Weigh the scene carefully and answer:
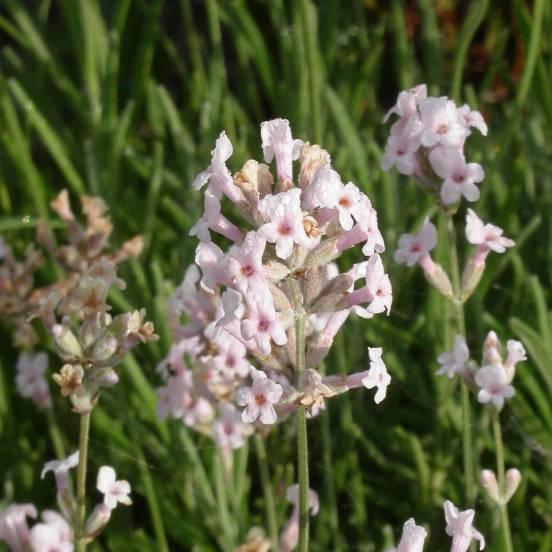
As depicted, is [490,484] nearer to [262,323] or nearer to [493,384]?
[493,384]

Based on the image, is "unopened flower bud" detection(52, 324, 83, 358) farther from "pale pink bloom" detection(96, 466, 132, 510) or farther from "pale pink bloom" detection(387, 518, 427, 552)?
"pale pink bloom" detection(387, 518, 427, 552)

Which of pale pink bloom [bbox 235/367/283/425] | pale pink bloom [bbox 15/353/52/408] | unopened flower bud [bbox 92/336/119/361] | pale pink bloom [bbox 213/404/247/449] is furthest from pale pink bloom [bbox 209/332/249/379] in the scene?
pale pink bloom [bbox 15/353/52/408]

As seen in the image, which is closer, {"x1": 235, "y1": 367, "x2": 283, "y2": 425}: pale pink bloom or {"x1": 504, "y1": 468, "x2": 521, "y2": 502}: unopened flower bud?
{"x1": 235, "y1": 367, "x2": 283, "y2": 425}: pale pink bloom

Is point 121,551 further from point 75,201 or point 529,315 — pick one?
point 75,201

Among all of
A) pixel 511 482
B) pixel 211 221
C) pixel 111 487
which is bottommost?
pixel 511 482

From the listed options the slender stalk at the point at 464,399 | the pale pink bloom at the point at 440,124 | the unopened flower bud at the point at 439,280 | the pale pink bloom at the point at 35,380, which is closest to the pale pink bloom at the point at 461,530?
the slender stalk at the point at 464,399

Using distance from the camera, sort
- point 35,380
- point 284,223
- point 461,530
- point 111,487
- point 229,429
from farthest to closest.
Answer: point 35,380 < point 229,429 < point 111,487 < point 461,530 < point 284,223

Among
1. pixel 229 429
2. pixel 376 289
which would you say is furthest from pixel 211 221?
pixel 229 429
